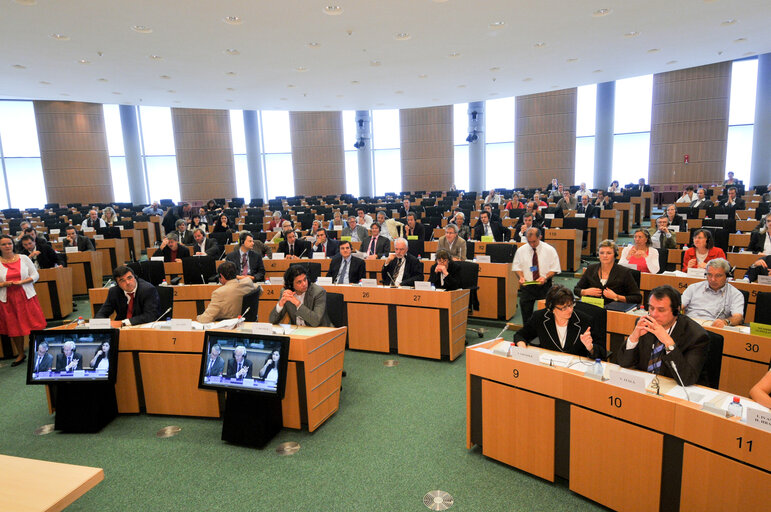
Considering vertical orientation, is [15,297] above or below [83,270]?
above

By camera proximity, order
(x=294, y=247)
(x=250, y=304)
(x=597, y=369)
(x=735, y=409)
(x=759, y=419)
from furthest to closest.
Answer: (x=294, y=247) → (x=250, y=304) → (x=597, y=369) → (x=735, y=409) → (x=759, y=419)

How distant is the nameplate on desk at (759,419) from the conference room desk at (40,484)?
2964 millimetres

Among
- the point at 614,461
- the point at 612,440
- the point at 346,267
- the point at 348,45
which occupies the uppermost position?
the point at 348,45

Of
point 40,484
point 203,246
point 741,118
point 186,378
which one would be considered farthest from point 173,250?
point 741,118

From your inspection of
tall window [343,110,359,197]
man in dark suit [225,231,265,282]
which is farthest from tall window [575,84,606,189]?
man in dark suit [225,231,265,282]

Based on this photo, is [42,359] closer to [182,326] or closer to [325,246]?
[182,326]

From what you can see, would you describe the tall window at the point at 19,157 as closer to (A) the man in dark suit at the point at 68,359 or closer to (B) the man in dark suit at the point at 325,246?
(B) the man in dark suit at the point at 325,246

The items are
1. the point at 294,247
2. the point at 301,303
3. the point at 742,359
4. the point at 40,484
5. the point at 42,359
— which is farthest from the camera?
the point at 294,247

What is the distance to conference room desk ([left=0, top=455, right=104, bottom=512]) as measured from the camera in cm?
180

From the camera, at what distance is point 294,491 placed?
10.5 feet

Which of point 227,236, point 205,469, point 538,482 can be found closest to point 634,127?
point 227,236

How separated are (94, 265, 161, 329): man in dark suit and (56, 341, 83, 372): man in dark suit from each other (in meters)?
0.60

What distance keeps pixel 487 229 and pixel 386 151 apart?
13.3 metres

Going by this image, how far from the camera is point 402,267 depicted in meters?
6.15
